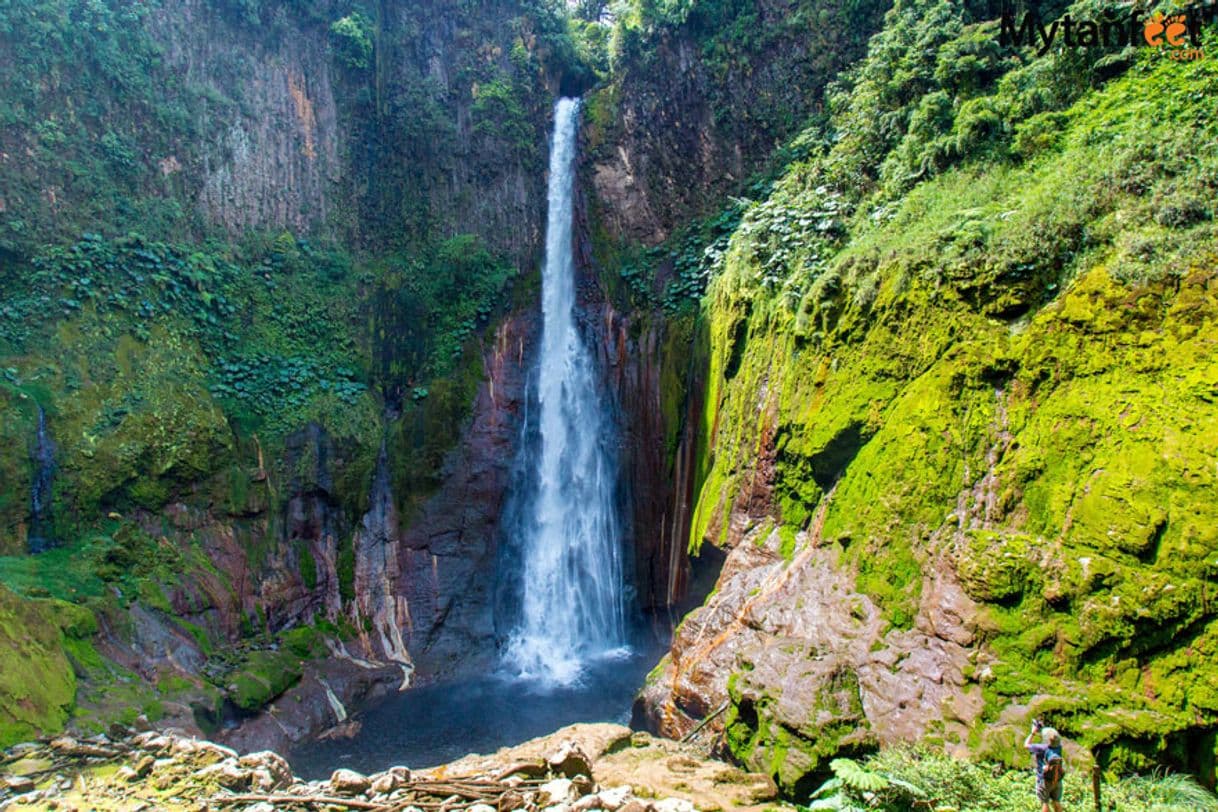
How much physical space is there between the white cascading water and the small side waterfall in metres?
9.68

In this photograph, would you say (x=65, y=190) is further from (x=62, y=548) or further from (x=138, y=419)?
(x=62, y=548)

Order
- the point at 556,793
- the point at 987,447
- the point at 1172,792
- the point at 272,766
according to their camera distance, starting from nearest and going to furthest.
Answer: the point at 1172,792
the point at 556,793
the point at 987,447
the point at 272,766

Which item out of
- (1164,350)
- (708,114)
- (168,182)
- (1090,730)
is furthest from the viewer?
→ (708,114)

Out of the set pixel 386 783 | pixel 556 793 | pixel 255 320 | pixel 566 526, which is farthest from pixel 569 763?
pixel 255 320

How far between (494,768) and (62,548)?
10.5 metres

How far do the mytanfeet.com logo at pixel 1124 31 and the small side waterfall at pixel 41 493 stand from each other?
19607mm

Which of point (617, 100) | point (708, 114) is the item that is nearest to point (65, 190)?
point (617, 100)

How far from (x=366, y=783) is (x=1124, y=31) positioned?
14.9 metres

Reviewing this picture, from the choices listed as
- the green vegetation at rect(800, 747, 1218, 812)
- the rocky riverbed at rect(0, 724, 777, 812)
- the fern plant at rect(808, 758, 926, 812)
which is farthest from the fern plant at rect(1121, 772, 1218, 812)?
the rocky riverbed at rect(0, 724, 777, 812)

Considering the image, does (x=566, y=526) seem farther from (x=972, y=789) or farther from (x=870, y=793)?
(x=972, y=789)

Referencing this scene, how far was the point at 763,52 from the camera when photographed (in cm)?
1955

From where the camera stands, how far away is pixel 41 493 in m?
13.9

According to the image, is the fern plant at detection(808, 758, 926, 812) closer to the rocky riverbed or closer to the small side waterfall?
the rocky riverbed

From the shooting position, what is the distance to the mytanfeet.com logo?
408 inches
